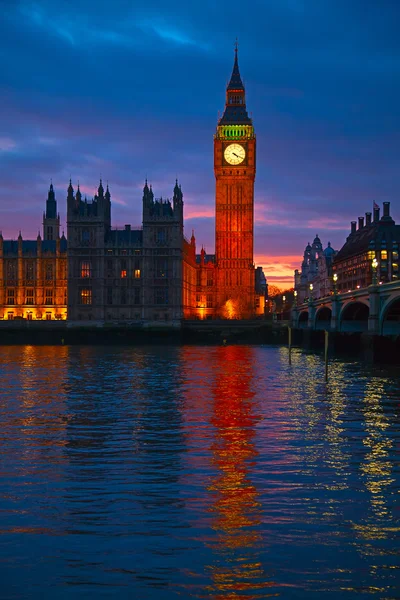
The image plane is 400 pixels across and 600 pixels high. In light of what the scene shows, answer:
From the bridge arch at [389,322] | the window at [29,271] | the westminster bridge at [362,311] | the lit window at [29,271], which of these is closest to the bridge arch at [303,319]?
the westminster bridge at [362,311]

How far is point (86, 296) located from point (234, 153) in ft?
181

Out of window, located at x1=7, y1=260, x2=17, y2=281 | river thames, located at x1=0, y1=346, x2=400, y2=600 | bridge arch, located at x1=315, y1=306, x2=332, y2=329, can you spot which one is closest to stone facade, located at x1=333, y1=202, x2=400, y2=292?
bridge arch, located at x1=315, y1=306, x2=332, y2=329

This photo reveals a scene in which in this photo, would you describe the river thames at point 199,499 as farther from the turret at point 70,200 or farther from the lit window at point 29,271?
the lit window at point 29,271

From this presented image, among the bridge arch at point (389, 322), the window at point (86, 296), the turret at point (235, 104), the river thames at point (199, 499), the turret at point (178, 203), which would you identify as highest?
the turret at point (235, 104)

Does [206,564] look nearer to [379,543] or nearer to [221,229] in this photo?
[379,543]

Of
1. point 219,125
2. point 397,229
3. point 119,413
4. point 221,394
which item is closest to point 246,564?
point 119,413

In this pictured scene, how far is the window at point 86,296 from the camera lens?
153375mm

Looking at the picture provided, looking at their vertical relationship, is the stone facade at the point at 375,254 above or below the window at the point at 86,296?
above

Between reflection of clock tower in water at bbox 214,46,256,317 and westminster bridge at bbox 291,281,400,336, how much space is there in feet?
100

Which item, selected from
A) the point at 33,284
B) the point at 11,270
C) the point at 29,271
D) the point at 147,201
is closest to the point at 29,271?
the point at 29,271

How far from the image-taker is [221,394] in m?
44.1

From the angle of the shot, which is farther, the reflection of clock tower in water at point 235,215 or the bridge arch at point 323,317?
the reflection of clock tower in water at point 235,215

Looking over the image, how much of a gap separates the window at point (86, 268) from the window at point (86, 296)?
2.97 metres

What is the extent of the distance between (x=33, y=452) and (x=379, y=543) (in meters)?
13.3
